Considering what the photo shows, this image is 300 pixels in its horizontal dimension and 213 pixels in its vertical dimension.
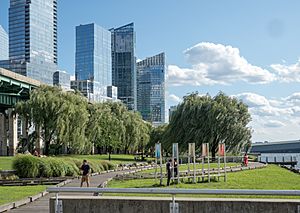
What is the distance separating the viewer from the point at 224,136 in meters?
62.5

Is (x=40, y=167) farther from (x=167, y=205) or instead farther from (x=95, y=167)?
(x=167, y=205)

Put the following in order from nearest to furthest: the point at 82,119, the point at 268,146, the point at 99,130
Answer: the point at 82,119 → the point at 99,130 → the point at 268,146

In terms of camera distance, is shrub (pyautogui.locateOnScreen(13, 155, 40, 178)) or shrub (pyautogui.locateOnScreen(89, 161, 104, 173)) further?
shrub (pyautogui.locateOnScreen(89, 161, 104, 173))

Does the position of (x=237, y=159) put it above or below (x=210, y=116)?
below

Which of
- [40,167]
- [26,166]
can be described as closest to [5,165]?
[26,166]

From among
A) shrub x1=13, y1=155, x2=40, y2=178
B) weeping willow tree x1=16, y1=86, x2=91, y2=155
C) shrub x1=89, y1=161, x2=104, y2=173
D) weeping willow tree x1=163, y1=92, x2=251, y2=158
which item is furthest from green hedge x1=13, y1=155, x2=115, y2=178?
weeping willow tree x1=163, y1=92, x2=251, y2=158

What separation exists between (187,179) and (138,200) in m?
23.2

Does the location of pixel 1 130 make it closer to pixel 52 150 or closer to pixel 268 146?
pixel 52 150

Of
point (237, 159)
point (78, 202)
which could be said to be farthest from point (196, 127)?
point (78, 202)

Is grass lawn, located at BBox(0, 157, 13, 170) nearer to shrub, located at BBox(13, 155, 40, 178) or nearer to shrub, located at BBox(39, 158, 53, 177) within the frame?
shrub, located at BBox(13, 155, 40, 178)

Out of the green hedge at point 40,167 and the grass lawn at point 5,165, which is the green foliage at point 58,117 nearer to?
the grass lawn at point 5,165

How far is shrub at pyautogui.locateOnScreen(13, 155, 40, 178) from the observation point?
3462 centimetres

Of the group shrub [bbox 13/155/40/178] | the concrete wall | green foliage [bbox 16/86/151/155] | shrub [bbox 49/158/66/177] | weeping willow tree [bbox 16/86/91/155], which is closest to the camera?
the concrete wall

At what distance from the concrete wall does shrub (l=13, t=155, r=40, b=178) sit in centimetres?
2468
